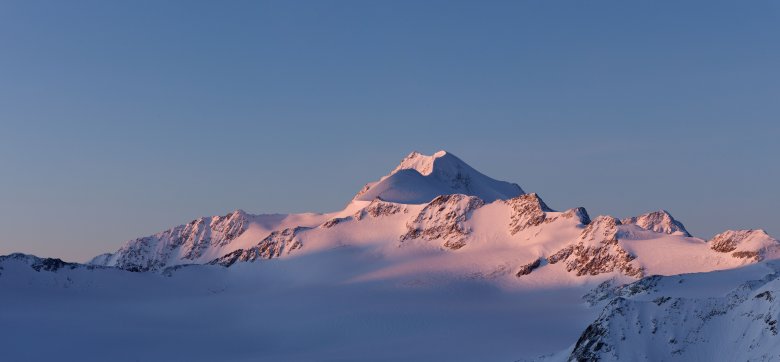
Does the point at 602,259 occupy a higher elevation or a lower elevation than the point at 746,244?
higher

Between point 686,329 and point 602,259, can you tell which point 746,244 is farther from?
point 686,329

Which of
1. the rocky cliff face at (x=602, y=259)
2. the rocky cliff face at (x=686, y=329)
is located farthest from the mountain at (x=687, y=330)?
the rocky cliff face at (x=602, y=259)

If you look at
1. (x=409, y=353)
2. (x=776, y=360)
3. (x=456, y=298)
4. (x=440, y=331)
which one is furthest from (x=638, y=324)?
(x=456, y=298)

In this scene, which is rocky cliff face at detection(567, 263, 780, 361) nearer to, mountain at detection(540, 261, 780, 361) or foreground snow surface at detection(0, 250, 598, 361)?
mountain at detection(540, 261, 780, 361)

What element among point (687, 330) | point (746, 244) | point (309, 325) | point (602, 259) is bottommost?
point (687, 330)

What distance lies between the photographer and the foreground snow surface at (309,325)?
137 m

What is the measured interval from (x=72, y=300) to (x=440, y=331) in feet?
279

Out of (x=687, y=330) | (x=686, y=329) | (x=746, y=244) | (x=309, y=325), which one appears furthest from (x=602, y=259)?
(x=687, y=330)

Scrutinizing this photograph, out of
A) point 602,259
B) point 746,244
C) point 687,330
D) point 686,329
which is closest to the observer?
point 687,330

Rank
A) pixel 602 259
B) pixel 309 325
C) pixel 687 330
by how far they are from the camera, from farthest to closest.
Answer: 1. pixel 602 259
2. pixel 309 325
3. pixel 687 330

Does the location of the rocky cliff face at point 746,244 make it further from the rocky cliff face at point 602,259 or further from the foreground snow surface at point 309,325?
the foreground snow surface at point 309,325

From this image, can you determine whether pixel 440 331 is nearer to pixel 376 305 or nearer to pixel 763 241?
pixel 376 305

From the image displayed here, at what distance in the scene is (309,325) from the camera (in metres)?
165

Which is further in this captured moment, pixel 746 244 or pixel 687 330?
pixel 746 244
